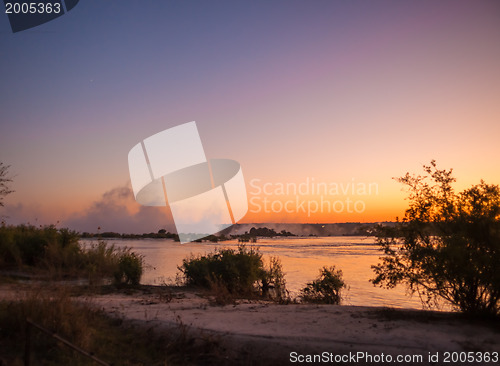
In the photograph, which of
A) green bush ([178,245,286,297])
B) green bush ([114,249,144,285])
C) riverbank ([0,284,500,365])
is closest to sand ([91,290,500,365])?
riverbank ([0,284,500,365])

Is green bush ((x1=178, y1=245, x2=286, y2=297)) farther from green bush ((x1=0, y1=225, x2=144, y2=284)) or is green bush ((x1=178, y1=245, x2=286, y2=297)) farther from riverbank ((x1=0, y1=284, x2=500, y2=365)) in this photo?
riverbank ((x1=0, y1=284, x2=500, y2=365))

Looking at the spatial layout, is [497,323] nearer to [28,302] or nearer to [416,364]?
[416,364]

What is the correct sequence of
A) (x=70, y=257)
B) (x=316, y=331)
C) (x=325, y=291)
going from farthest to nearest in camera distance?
(x=70, y=257), (x=325, y=291), (x=316, y=331)

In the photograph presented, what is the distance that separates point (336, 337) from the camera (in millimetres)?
6930

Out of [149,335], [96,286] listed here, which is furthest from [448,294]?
[96,286]

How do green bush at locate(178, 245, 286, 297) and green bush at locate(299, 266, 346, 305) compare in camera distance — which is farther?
green bush at locate(178, 245, 286, 297)

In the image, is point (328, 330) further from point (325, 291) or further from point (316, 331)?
point (325, 291)

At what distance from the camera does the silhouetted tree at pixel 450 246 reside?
766 centimetres

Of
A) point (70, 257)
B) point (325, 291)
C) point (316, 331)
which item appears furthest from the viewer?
point (70, 257)

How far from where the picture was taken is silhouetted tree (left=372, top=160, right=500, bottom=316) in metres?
7.66

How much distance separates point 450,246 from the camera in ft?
25.5

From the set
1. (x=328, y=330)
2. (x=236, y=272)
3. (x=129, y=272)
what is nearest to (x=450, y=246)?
(x=328, y=330)

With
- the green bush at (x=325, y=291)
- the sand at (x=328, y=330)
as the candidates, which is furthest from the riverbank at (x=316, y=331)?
the green bush at (x=325, y=291)

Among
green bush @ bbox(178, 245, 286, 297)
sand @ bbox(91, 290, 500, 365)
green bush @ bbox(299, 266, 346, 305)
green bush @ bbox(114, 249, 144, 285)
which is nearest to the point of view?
sand @ bbox(91, 290, 500, 365)
